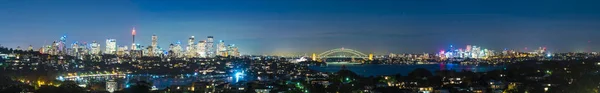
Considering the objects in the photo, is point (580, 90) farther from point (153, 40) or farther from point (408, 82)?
point (153, 40)

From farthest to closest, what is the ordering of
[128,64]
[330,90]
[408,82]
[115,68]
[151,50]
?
[151,50] → [128,64] → [115,68] → [408,82] → [330,90]

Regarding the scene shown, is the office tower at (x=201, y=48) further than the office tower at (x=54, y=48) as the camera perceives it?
Yes

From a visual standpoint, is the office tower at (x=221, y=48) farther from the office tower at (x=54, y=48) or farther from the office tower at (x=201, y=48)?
the office tower at (x=54, y=48)

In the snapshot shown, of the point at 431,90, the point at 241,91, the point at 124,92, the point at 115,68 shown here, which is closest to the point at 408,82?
the point at 431,90

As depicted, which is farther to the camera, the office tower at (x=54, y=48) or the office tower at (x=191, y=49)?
the office tower at (x=191, y=49)

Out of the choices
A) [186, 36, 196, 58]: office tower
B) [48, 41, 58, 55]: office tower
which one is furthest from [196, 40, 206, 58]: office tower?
[48, 41, 58, 55]: office tower

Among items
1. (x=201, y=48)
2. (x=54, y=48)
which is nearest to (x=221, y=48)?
(x=201, y=48)

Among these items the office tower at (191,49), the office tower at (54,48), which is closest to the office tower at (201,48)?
the office tower at (191,49)

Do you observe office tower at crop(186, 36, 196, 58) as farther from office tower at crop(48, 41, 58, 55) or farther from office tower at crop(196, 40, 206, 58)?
office tower at crop(48, 41, 58, 55)

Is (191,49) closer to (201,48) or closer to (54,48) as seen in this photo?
(201,48)

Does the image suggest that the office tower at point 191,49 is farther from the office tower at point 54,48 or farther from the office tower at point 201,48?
the office tower at point 54,48

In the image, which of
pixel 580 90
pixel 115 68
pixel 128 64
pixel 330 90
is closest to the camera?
pixel 580 90
